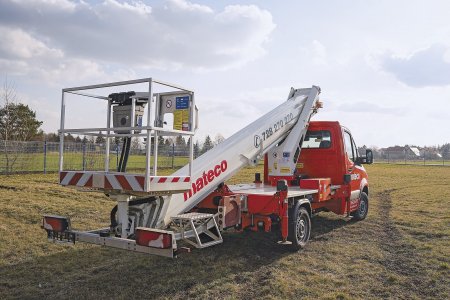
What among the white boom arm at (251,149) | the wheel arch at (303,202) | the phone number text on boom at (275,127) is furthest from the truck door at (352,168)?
the wheel arch at (303,202)

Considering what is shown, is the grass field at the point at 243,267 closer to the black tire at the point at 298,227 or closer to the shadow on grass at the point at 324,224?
the shadow on grass at the point at 324,224

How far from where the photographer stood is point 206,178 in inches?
254

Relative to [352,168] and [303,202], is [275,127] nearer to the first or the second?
[303,202]

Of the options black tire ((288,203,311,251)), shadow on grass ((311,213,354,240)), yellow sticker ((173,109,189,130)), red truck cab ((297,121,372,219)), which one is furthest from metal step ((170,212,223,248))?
red truck cab ((297,121,372,219))

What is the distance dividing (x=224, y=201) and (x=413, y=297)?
2.84 m

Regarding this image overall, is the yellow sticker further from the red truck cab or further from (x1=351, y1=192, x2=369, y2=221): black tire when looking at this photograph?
(x1=351, y1=192, x2=369, y2=221): black tire

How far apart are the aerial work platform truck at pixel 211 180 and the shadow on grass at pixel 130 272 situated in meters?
0.48

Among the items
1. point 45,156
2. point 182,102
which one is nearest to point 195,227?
point 182,102

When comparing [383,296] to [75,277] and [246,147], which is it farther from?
[75,277]

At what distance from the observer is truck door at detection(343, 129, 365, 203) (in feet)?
31.2

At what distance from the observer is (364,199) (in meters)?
10.6

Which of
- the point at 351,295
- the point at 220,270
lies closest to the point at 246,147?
the point at 220,270

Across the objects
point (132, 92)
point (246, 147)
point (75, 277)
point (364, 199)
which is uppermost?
point (132, 92)

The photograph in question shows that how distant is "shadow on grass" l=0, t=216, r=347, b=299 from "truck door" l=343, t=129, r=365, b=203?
3.04 m
